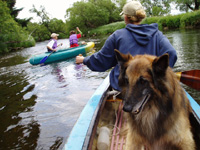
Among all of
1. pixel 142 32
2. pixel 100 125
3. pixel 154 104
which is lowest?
pixel 100 125

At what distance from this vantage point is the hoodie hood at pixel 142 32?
225 cm

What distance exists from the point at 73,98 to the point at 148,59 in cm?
459

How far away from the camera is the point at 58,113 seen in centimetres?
504

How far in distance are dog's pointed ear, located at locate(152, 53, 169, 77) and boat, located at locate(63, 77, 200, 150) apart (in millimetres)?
1077

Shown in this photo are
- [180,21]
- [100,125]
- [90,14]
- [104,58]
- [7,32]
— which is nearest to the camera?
[104,58]

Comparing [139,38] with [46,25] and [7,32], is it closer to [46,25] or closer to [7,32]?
[7,32]

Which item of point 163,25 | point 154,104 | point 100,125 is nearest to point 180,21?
point 163,25

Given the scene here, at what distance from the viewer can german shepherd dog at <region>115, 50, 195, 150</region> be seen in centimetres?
148

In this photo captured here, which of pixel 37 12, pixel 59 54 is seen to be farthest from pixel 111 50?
pixel 37 12

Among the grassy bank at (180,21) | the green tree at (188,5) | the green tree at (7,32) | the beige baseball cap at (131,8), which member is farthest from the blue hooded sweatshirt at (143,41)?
the green tree at (188,5)

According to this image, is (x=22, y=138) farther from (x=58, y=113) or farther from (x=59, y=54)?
(x=59, y=54)

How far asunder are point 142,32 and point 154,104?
43.4 inches

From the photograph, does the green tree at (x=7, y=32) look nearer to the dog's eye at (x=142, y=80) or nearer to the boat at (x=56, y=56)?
the boat at (x=56, y=56)

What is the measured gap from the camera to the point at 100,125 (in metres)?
2.94
